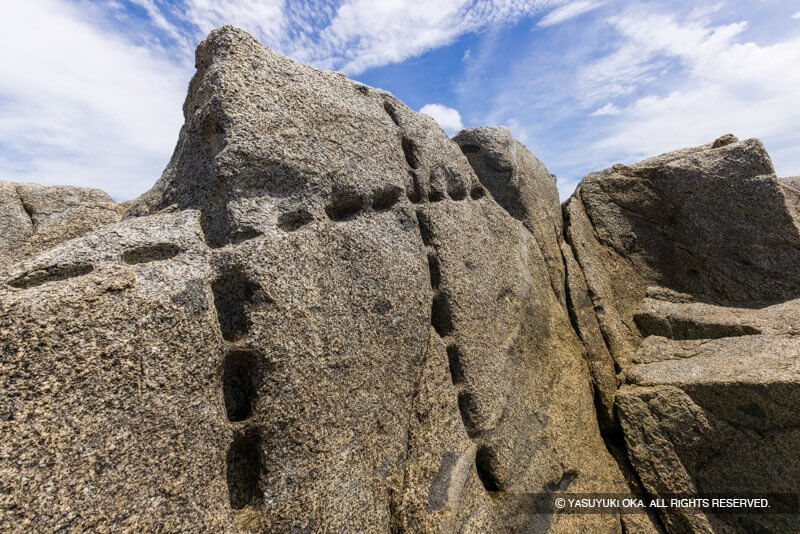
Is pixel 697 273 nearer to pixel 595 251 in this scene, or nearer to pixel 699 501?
pixel 595 251

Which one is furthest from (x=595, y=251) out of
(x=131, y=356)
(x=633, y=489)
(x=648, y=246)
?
(x=131, y=356)

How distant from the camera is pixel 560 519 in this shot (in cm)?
613

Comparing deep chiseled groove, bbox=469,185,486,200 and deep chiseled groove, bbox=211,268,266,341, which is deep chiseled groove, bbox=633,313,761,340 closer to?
deep chiseled groove, bbox=469,185,486,200

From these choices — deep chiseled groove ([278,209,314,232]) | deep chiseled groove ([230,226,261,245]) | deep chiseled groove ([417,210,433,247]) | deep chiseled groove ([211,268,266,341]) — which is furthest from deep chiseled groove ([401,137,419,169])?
deep chiseled groove ([211,268,266,341])

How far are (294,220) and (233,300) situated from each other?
4.02 feet

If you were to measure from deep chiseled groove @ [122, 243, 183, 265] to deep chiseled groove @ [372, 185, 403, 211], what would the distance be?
101 inches

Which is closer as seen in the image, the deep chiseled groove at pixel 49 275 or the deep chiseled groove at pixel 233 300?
the deep chiseled groove at pixel 49 275

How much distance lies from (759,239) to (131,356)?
10.6 m

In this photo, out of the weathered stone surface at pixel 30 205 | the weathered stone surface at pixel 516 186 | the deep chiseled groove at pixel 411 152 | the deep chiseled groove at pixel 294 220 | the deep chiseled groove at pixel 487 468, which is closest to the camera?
the deep chiseled groove at pixel 294 220

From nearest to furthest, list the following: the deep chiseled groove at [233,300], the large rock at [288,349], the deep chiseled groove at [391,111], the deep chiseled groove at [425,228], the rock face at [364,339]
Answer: the large rock at [288,349], the rock face at [364,339], the deep chiseled groove at [233,300], the deep chiseled groove at [425,228], the deep chiseled groove at [391,111]

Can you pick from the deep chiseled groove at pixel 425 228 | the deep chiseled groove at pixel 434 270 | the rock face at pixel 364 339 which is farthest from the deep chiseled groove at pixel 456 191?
the deep chiseled groove at pixel 434 270

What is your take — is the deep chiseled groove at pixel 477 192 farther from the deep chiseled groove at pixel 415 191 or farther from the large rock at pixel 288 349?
the deep chiseled groove at pixel 415 191

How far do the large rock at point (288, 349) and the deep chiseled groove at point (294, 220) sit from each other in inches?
0.9

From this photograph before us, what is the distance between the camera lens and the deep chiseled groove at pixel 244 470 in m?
4.07
